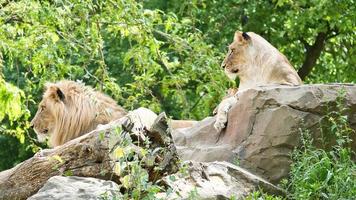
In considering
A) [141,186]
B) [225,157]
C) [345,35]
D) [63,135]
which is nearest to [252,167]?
[225,157]

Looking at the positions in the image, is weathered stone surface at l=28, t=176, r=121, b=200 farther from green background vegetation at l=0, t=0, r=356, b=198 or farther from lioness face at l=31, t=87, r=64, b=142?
lioness face at l=31, t=87, r=64, b=142

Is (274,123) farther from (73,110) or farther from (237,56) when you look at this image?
(237,56)

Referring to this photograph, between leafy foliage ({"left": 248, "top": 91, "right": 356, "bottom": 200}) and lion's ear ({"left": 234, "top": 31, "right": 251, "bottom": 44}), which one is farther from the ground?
lion's ear ({"left": 234, "top": 31, "right": 251, "bottom": 44})

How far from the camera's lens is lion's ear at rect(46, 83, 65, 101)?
419 inches

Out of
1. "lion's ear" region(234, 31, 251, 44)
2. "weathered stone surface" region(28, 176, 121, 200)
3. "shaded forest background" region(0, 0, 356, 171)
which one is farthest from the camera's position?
"lion's ear" region(234, 31, 251, 44)

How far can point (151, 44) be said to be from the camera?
12.2 meters

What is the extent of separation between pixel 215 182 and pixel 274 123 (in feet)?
3.68

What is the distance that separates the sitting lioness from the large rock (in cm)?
136

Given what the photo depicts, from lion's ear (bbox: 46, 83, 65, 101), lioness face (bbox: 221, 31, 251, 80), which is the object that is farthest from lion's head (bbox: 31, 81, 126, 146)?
lioness face (bbox: 221, 31, 251, 80)

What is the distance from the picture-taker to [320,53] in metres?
19.2

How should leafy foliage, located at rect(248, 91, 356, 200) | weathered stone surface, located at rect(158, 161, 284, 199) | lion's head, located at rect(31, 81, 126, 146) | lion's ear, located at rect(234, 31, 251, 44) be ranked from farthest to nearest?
lion's ear, located at rect(234, 31, 251, 44) → lion's head, located at rect(31, 81, 126, 146) → leafy foliage, located at rect(248, 91, 356, 200) → weathered stone surface, located at rect(158, 161, 284, 199)

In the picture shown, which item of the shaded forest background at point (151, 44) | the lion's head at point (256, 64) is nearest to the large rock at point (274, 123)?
the lion's head at point (256, 64)

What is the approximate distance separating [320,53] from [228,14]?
1979mm

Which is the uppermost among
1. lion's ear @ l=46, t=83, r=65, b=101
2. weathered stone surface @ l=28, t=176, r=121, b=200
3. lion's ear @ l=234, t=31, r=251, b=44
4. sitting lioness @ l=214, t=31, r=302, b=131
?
lion's ear @ l=234, t=31, r=251, b=44
